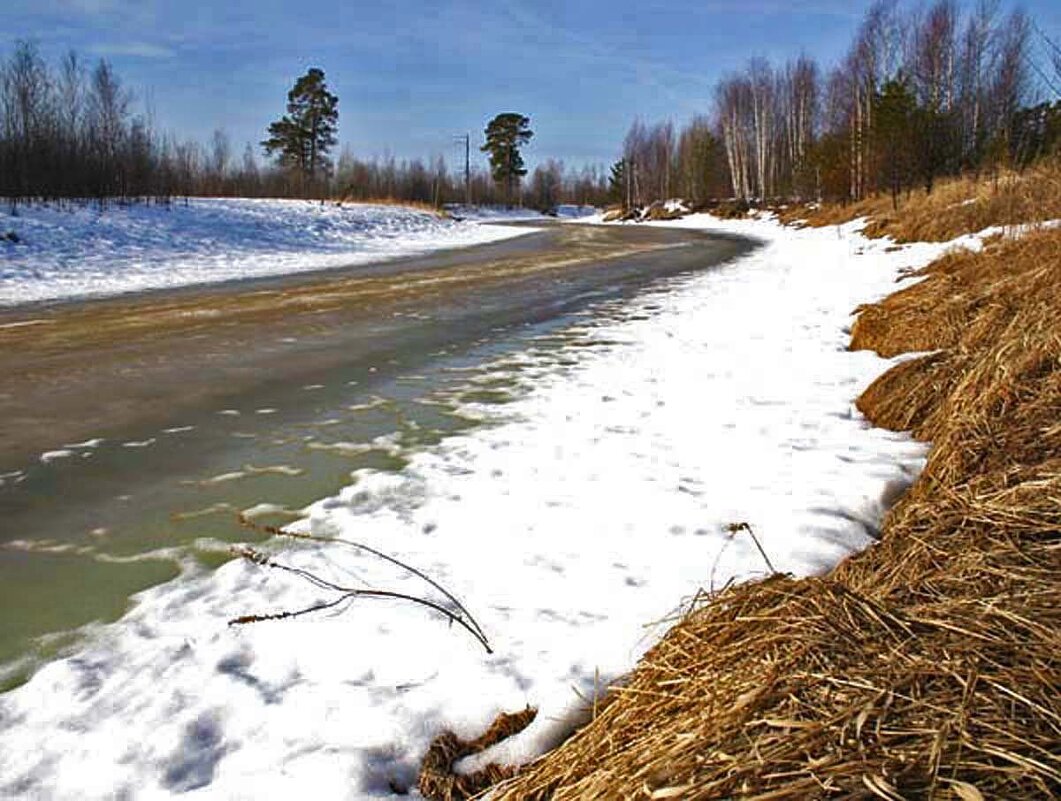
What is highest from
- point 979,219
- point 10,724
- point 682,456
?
point 979,219

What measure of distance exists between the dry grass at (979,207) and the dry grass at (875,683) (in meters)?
6.93

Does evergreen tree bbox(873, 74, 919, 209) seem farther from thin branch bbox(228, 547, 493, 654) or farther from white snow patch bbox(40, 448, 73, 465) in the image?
A: thin branch bbox(228, 547, 493, 654)

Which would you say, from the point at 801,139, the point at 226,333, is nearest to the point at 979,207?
the point at 226,333

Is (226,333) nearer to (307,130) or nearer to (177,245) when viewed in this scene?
(177,245)

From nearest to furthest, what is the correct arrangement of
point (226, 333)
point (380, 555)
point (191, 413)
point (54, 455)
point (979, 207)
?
1. point (380, 555)
2. point (54, 455)
3. point (191, 413)
4. point (226, 333)
5. point (979, 207)

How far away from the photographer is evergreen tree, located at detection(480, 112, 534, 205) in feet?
242

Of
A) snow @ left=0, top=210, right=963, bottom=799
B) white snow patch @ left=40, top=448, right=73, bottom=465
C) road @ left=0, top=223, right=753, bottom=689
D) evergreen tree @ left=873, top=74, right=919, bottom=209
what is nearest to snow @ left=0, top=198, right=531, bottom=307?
road @ left=0, top=223, right=753, bottom=689

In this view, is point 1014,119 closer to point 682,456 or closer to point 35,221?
point 682,456

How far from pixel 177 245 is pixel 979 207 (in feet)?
58.5

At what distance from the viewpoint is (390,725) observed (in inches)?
73.6

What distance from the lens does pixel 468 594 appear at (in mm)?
2529

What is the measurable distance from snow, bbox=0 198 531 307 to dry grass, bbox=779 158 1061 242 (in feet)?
40.8

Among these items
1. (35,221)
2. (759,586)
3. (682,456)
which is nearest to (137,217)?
(35,221)

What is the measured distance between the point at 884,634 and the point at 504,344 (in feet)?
19.4
